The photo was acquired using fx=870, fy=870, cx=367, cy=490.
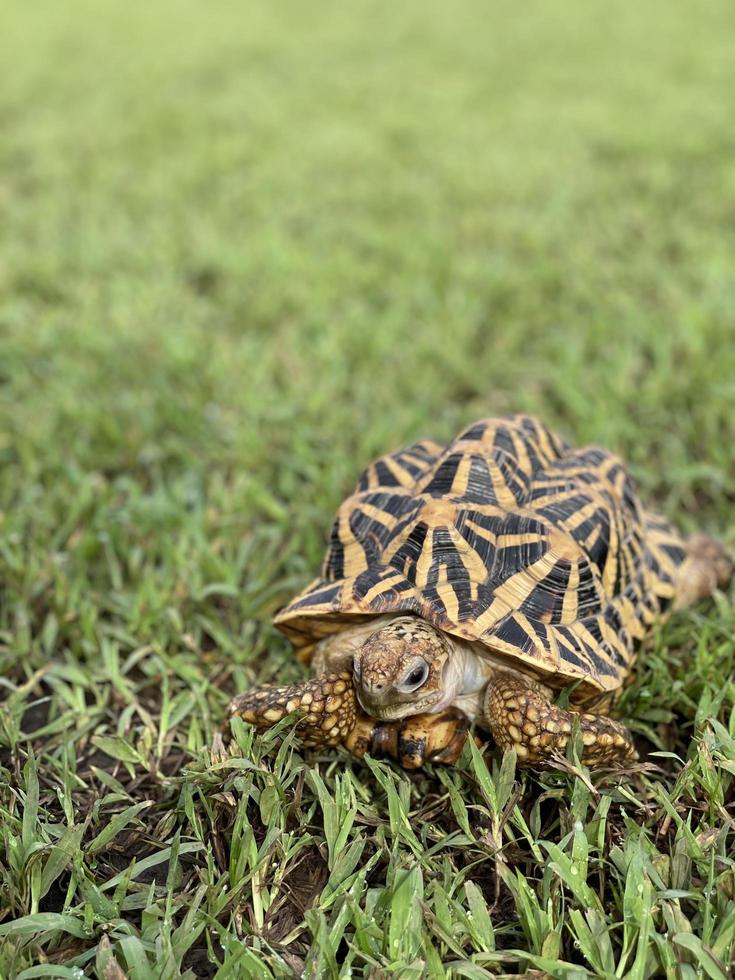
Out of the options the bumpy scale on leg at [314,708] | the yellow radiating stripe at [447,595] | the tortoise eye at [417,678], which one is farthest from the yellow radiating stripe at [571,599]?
the bumpy scale on leg at [314,708]

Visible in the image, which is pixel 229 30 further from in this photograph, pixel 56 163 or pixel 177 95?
pixel 56 163

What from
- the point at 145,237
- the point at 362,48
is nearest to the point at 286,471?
the point at 145,237

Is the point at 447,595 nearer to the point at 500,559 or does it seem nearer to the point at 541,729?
the point at 500,559

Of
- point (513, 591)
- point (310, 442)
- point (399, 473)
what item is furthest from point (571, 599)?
point (310, 442)

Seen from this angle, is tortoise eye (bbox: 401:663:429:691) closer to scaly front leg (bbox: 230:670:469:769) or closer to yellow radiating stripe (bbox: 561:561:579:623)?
scaly front leg (bbox: 230:670:469:769)

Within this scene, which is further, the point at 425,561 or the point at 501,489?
the point at 501,489

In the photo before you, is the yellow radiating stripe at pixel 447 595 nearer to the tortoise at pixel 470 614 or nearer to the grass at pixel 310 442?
the tortoise at pixel 470 614
